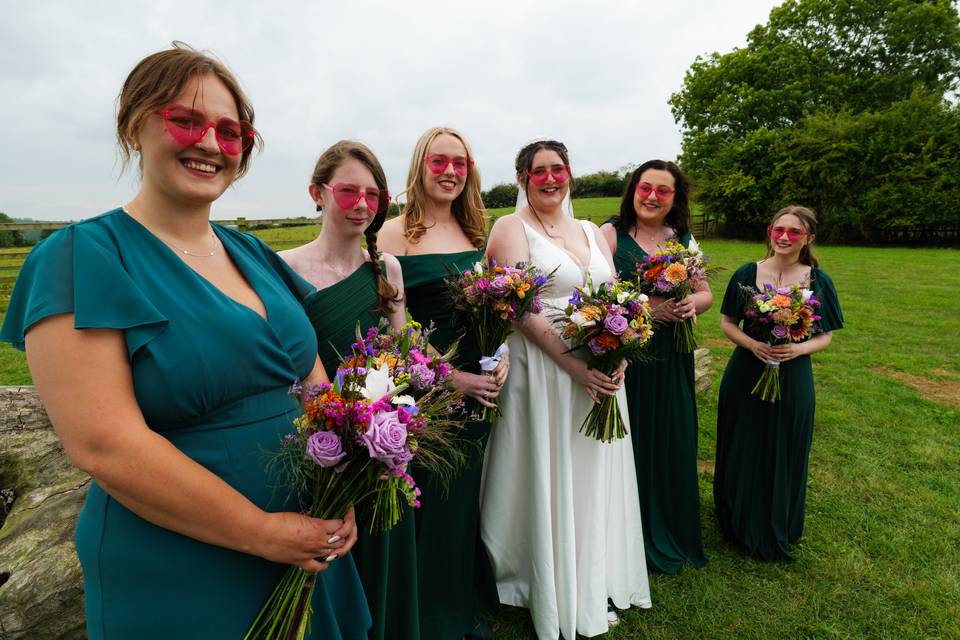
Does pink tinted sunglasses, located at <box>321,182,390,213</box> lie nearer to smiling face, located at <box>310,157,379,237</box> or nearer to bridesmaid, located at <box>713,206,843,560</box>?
smiling face, located at <box>310,157,379,237</box>

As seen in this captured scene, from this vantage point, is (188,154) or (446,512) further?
(446,512)

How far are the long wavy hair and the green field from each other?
9.41ft

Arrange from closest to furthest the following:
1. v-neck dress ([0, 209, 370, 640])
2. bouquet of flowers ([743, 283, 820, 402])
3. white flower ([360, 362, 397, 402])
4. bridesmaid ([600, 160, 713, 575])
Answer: v-neck dress ([0, 209, 370, 640]) → white flower ([360, 362, 397, 402]) → bouquet of flowers ([743, 283, 820, 402]) → bridesmaid ([600, 160, 713, 575])

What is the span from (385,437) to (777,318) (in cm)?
366

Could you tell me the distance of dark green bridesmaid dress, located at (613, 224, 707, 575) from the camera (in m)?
4.28

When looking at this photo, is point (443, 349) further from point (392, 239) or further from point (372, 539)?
point (372, 539)

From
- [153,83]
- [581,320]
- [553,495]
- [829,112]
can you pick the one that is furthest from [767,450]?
[829,112]

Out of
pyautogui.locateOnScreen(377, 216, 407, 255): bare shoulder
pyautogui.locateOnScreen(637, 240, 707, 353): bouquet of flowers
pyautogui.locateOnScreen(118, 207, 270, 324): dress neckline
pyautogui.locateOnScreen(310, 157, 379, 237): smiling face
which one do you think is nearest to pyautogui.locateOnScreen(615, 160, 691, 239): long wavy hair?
pyautogui.locateOnScreen(637, 240, 707, 353): bouquet of flowers

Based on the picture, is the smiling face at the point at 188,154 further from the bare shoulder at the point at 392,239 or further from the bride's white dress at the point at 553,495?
the bride's white dress at the point at 553,495

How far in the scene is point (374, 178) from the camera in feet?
9.21

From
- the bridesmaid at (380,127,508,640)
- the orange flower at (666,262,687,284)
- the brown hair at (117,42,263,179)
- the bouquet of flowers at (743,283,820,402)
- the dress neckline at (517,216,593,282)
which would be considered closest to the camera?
the brown hair at (117,42,263,179)

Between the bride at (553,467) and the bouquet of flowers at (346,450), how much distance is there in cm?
170

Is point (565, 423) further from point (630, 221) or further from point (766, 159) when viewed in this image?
point (766, 159)

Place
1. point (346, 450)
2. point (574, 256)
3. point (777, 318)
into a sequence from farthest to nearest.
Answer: point (777, 318)
point (574, 256)
point (346, 450)
